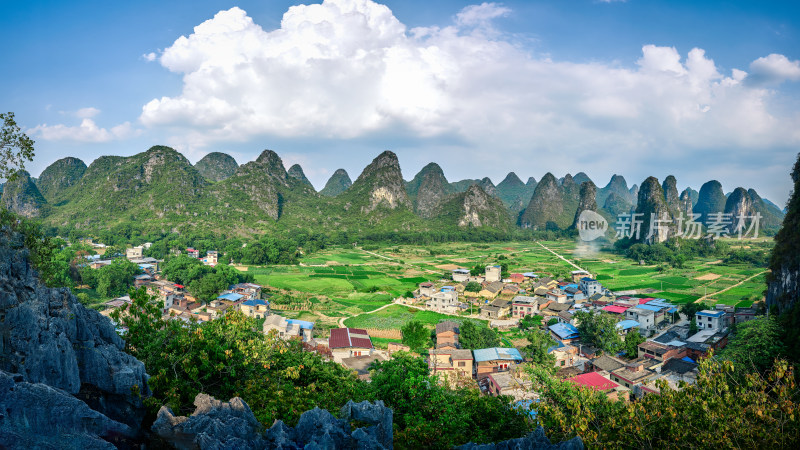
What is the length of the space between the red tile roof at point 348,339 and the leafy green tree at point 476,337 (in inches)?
174

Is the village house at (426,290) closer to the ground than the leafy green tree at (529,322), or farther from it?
farther from it

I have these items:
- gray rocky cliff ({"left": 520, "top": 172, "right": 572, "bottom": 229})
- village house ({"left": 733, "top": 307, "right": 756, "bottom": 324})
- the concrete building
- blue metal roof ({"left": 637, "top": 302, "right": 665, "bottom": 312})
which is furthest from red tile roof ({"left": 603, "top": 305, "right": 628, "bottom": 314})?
gray rocky cliff ({"left": 520, "top": 172, "right": 572, "bottom": 229})

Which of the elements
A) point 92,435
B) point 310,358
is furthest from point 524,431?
point 92,435

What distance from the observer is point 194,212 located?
192 feet

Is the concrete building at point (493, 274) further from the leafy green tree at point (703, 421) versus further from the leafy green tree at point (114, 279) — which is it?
the leafy green tree at point (703, 421)

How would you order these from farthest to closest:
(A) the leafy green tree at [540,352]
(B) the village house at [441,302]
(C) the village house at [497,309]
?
(B) the village house at [441,302] < (C) the village house at [497,309] < (A) the leafy green tree at [540,352]

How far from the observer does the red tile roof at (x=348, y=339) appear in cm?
1839

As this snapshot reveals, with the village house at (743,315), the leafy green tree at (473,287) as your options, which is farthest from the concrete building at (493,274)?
the village house at (743,315)

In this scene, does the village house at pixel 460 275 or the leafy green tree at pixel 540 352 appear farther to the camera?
the village house at pixel 460 275

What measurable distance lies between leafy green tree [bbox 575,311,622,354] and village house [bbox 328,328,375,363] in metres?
10.6

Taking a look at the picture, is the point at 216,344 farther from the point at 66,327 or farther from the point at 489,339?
the point at 489,339

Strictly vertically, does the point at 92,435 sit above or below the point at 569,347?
above

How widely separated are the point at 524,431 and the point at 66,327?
610cm

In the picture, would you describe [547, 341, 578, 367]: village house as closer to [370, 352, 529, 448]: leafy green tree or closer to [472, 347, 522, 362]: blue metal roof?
[472, 347, 522, 362]: blue metal roof
